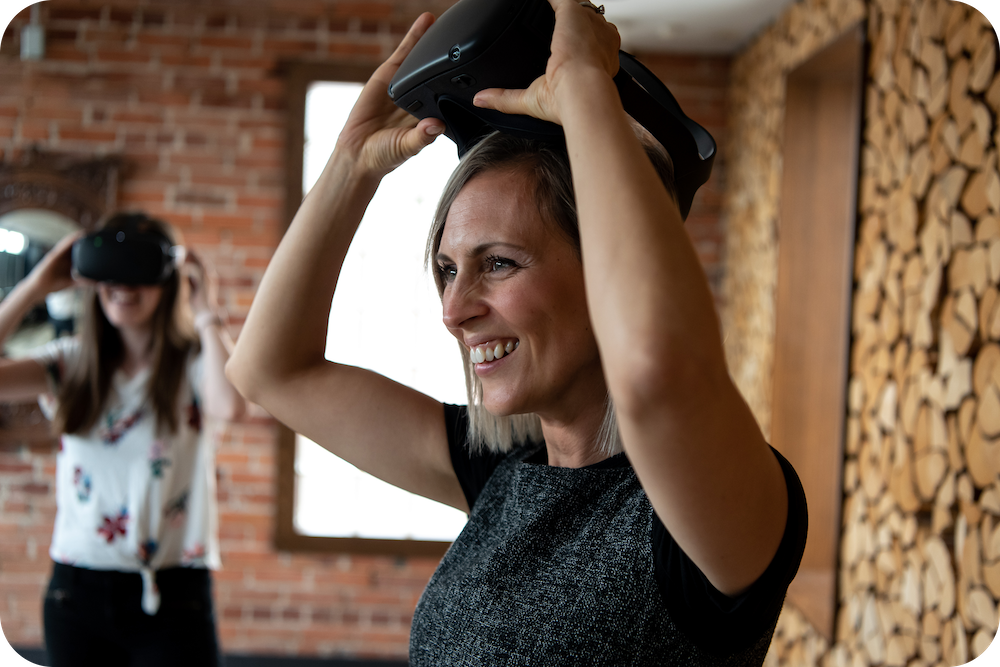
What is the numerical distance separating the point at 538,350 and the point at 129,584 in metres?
1.69

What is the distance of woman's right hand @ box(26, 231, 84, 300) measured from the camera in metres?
2.26

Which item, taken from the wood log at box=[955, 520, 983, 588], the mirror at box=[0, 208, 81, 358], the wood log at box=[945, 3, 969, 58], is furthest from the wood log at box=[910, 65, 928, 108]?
the mirror at box=[0, 208, 81, 358]

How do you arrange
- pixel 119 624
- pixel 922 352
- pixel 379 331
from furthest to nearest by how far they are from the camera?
pixel 379 331 → pixel 922 352 → pixel 119 624

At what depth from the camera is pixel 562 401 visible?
91 cm

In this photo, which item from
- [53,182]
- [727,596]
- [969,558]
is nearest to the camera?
[727,596]

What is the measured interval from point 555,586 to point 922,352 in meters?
1.73

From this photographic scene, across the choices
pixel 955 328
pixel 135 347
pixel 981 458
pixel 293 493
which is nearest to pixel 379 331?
pixel 293 493

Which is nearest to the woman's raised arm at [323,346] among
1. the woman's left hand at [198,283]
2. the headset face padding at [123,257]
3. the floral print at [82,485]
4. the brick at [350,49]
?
the headset face padding at [123,257]

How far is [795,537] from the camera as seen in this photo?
0.65 metres

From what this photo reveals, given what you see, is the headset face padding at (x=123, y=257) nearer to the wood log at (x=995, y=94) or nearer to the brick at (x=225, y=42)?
the brick at (x=225, y=42)

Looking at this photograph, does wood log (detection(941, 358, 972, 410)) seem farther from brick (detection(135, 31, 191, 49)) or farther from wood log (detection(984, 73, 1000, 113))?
brick (detection(135, 31, 191, 49))

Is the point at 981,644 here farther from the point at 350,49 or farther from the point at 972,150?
the point at 350,49

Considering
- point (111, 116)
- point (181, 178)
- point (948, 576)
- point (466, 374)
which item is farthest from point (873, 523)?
point (111, 116)

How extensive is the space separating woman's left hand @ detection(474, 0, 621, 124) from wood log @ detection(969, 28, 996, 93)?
1.48m
